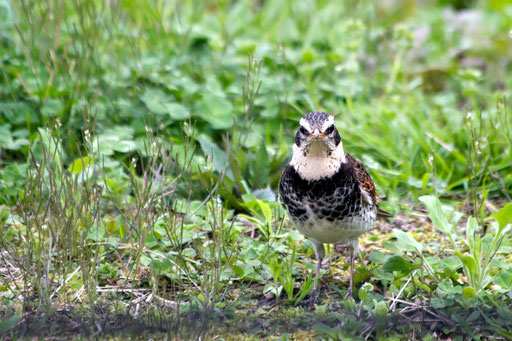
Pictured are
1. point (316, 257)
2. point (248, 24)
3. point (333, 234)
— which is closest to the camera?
point (333, 234)

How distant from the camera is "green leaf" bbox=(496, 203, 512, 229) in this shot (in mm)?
3457

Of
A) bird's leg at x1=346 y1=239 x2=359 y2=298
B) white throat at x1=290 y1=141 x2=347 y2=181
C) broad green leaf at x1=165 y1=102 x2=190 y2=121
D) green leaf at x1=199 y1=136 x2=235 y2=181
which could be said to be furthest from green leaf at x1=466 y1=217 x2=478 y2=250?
broad green leaf at x1=165 y1=102 x2=190 y2=121

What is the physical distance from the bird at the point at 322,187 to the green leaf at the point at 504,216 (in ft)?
2.32

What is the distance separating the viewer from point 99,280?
389cm

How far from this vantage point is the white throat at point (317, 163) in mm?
3604

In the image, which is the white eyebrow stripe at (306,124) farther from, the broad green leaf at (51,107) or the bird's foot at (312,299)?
the broad green leaf at (51,107)

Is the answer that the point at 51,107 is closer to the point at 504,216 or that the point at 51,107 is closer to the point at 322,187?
the point at 322,187

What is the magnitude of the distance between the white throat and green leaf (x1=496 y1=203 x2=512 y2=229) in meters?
0.86

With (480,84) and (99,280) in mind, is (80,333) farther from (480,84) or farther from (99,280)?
(480,84)

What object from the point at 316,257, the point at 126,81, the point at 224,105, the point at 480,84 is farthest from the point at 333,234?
the point at 480,84

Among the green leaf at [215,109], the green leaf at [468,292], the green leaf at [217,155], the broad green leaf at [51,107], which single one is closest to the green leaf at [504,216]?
the green leaf at [468,292]

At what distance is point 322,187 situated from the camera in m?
3.58

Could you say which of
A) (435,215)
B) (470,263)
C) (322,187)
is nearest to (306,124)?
(322,187)

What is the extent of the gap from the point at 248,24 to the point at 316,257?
4182 mm
